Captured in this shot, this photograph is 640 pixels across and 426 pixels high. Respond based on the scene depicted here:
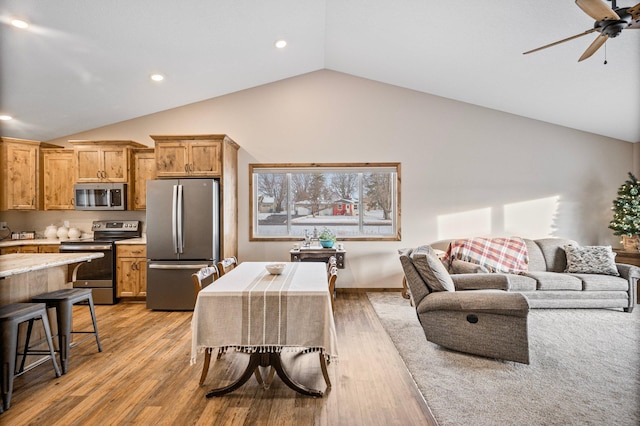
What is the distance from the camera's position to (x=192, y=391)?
94.8 inches

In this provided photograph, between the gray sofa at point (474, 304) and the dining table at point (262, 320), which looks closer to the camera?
the dining table at point (262, 320)

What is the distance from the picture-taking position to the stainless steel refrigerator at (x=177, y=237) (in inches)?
173

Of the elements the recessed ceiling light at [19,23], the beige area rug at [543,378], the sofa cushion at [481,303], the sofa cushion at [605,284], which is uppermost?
the recessed ceiling light at [19,23]

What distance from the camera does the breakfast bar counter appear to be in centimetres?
251

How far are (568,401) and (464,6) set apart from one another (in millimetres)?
3418

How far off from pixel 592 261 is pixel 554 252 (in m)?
0.46

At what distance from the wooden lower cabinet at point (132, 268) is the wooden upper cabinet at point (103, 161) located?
3.41ft

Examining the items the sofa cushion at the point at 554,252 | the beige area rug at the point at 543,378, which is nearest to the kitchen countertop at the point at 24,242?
the beige area rug at the point at 543,378

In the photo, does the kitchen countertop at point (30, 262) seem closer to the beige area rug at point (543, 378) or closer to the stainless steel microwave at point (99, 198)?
the stainless steel microwave at point (99, 198)

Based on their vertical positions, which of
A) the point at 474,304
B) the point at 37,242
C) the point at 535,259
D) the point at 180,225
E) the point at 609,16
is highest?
the point at 609,16

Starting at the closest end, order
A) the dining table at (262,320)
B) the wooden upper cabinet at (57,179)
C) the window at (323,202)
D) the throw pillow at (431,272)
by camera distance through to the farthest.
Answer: the dining table at (262,320) → the throw pillow at (431,272) → the wooden upper cabinet at (57,179) → the window at (323,202)

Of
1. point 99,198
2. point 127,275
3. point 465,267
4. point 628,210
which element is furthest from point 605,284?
point 99,198

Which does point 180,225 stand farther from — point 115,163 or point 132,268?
point 115,163

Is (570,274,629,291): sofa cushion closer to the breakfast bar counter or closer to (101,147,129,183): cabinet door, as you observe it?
the breakfast bar counter
